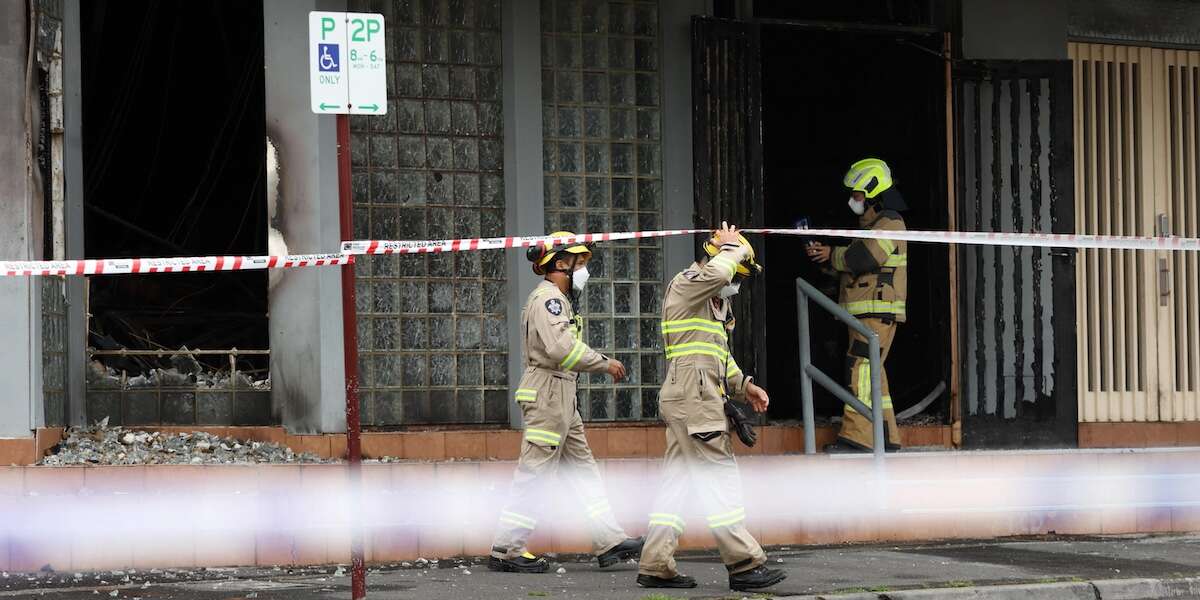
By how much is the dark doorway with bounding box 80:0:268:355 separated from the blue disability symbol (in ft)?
15.3

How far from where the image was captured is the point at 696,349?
27.0 feet

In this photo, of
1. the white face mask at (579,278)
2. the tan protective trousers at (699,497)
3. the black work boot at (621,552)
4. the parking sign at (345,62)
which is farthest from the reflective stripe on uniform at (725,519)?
the parking sign at (345,62)

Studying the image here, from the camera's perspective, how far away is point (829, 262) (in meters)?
11.7

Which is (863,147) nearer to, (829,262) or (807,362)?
(829,262)

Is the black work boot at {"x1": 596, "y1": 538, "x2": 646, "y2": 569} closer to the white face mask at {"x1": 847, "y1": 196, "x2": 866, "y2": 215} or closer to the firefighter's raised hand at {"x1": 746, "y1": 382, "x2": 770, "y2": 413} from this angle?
the firefighter's raised hand at {"x1": 746, "y1": 382, "x2": 770, "y2": 413}

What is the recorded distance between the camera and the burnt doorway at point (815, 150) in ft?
37.1

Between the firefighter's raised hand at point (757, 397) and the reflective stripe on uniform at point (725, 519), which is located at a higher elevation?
the firefighter's raised hand at point (757, 397)

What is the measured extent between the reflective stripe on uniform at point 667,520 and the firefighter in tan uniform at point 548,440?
2.94 ft

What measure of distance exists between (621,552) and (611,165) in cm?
312

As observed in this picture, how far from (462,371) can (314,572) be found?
2.26m

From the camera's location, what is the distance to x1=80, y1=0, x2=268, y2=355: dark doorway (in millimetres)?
11609

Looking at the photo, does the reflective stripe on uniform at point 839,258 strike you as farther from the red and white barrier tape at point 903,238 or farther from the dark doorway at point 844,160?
the dark doorway at point 844,160

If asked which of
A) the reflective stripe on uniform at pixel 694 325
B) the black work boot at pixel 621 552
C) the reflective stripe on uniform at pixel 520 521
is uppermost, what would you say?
the reflective stripe on uniform at pixel 694 325

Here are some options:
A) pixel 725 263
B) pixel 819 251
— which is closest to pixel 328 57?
pixel 725 263
